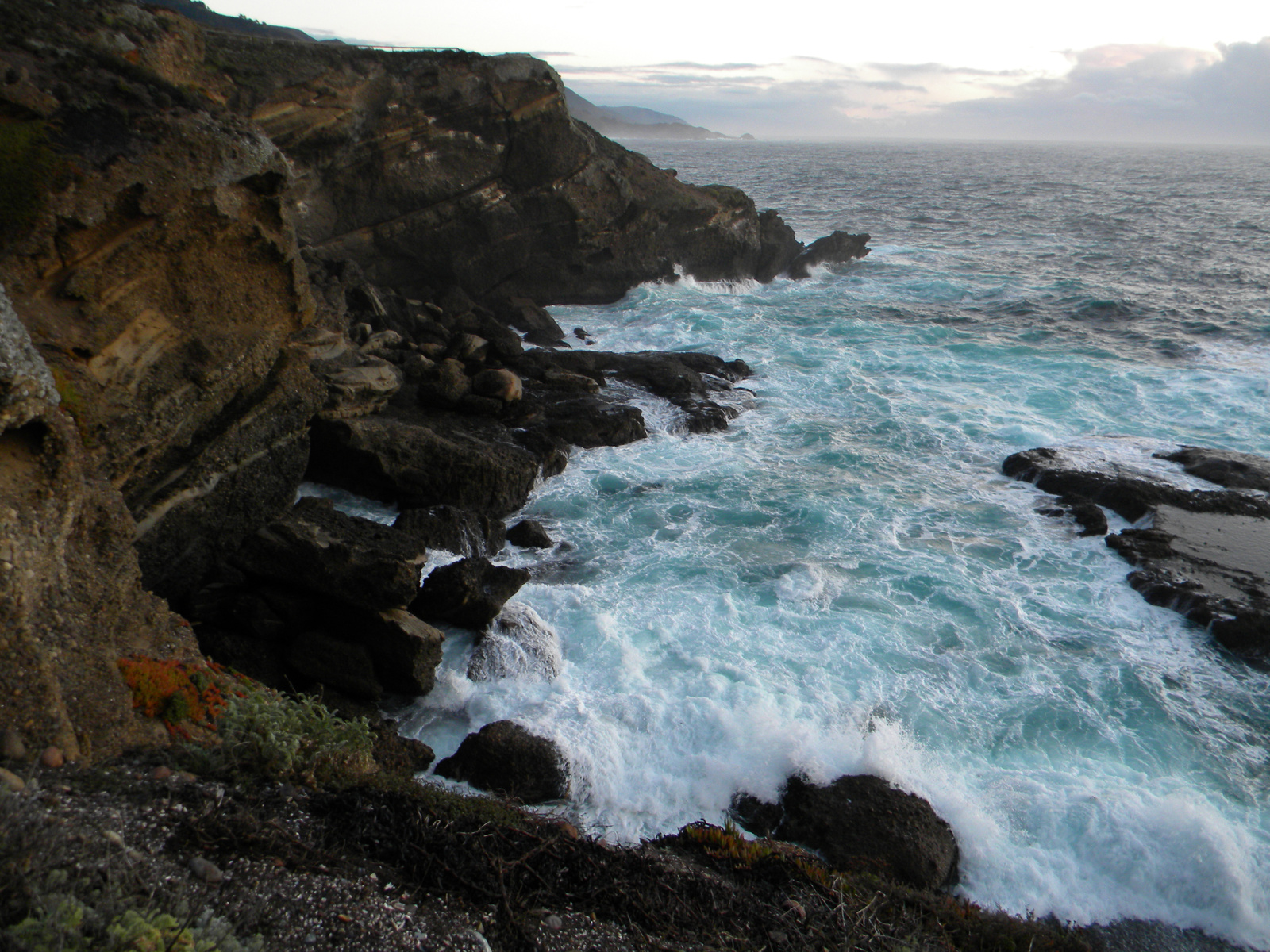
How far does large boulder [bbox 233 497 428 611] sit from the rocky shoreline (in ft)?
0.14

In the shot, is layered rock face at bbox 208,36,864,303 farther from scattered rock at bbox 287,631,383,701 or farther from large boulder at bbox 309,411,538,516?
scattered rock at bbox 287,631,383,701

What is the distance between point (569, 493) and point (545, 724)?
700cm

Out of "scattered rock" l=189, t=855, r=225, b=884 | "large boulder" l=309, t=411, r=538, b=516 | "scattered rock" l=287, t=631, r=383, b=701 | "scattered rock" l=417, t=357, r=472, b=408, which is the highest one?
"scattered rock" l=189, t=855, r=225, b=884

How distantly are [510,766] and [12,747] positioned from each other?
4.70 m

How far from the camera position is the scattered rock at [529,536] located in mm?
13797

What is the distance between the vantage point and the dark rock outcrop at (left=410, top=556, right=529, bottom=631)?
10797mm

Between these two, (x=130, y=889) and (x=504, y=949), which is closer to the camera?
(x=130, y=889)

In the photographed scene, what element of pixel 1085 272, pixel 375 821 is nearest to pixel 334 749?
pixel 375 821

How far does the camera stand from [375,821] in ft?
17.1

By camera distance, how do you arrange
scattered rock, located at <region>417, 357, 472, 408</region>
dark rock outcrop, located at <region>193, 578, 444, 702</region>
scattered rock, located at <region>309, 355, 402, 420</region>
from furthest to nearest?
scattered rock, located at <region>417, 357, 472, 408</region>
scattered rock, located at <region>309, 355, 402, 420</region>
dark rock outcrop, located at <region>193, 578, 444, 702</region>

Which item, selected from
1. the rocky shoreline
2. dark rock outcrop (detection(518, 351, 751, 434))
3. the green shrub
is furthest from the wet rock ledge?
the green shrub

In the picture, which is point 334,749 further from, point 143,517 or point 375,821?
point 143,517

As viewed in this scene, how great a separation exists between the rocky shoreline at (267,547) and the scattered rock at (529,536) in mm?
95

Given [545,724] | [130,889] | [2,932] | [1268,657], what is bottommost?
[545,724]
